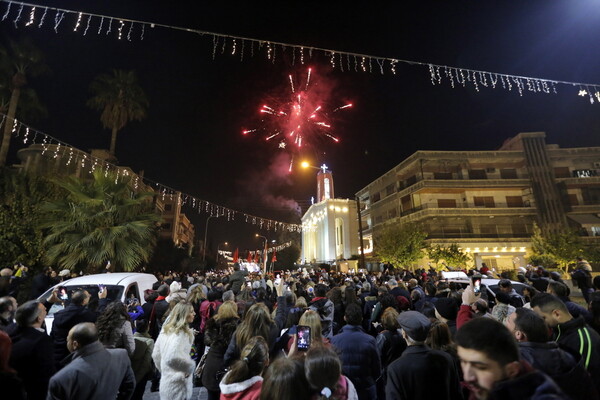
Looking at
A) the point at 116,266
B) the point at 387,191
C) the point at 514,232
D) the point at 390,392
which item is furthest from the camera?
the point at 387,191

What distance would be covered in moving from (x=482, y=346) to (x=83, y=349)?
11.0ft

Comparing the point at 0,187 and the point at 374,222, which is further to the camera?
the point at 374,222

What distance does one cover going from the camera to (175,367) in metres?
3.75

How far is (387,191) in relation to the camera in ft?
Result: 147

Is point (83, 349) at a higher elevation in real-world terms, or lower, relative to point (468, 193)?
lower

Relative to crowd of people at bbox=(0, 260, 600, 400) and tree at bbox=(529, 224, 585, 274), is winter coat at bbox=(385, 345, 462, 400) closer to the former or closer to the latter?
crowd of people at bbox=(0, 260, 600, 400)

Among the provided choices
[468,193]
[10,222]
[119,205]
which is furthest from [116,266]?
[468,193]

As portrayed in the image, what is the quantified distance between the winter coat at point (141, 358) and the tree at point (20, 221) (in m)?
13.3

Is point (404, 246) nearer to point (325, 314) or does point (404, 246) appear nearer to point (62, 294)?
point (325, 314)

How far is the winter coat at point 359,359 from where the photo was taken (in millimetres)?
3420

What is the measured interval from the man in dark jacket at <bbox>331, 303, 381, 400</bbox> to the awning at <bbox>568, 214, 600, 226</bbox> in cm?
4331

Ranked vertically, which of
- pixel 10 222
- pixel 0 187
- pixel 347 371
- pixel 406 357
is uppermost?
pixel 0 187

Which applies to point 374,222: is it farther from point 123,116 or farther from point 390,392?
point 390,392

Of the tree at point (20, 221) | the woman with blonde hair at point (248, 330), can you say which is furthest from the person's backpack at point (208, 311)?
the tree at point (20, 221)
